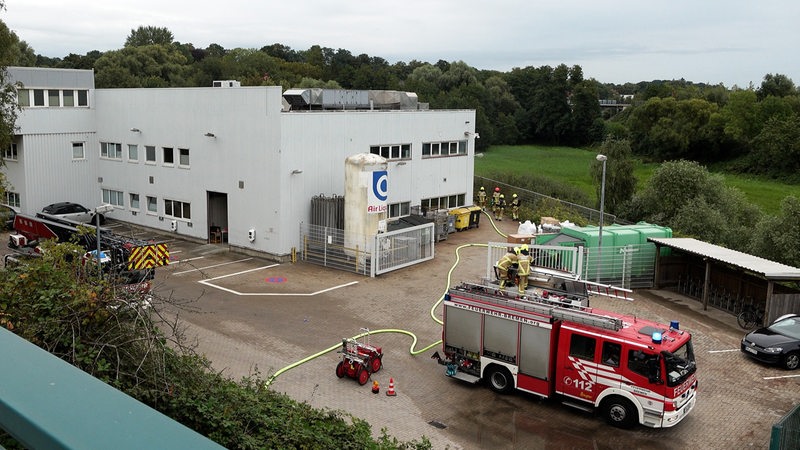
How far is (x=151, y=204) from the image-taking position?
3234 centimetres

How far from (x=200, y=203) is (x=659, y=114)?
60.9m

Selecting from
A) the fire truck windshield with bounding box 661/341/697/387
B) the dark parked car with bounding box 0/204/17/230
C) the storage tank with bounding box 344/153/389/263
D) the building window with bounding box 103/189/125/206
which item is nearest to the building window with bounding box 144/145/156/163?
the building window with bounding box 103/189/125/206

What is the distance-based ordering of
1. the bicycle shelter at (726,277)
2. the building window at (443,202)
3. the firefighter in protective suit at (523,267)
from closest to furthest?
the firefighter in protective suit at (523,267)
the bicycle shelter at (726,277)
the building window at (443,202)

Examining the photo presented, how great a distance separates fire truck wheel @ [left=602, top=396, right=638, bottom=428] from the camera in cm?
1343

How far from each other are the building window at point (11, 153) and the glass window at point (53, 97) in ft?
8.54

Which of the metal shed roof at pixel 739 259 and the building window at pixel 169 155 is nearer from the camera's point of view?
the metal shed roof at pixel 739 259

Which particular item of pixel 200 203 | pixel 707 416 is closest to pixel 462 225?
pixel 200 203

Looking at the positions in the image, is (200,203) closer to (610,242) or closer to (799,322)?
(610,242)

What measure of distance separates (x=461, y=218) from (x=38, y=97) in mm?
21480

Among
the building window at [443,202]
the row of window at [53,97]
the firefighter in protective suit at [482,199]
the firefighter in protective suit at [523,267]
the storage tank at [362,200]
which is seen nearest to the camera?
the firefighter in protective suit at [523,267]

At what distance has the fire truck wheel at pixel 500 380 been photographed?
585 inches

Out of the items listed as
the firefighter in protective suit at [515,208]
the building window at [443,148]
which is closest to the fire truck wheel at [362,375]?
the building window at [443,148]

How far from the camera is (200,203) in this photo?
29.7 m

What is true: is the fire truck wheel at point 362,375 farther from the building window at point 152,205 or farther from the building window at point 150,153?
the building window at point 150,153
